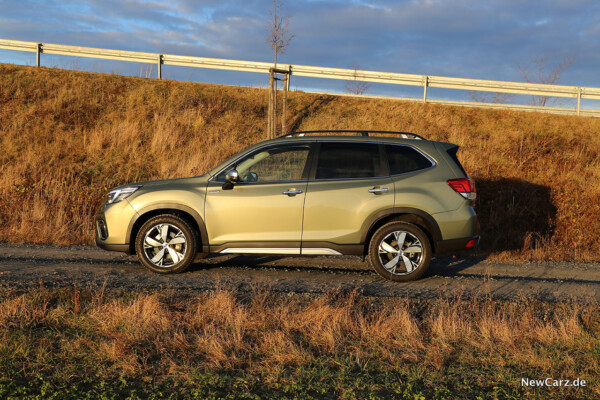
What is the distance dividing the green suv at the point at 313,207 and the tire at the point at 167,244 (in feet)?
0.04

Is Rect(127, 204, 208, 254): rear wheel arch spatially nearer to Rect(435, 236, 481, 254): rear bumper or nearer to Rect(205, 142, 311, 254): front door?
Rect(205, 142, 311, 254): front door

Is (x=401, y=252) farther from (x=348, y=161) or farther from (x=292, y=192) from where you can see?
(x=292, y=192)

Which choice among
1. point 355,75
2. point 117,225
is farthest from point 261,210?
point 355,75

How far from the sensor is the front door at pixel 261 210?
679cm

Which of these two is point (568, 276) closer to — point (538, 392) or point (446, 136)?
point (538, 392)

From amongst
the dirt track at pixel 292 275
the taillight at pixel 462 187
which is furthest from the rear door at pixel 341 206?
the taillight at pixel 462 187

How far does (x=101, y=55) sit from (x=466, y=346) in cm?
2046

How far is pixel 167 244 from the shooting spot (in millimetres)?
7012

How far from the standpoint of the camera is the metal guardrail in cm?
2027

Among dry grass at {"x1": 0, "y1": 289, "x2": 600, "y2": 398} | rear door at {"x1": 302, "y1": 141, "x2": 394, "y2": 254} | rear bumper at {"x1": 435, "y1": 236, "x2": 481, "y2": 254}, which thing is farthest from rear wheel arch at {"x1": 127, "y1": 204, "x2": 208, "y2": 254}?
rear bumper at {"x1": 435, "y1": 236, "x2": 481, "y2": 254}

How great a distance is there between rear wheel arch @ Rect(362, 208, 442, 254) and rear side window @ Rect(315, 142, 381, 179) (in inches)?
22.3

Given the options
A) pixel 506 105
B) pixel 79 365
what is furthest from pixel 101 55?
pixel 79 365

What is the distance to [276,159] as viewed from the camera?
23.0 ft

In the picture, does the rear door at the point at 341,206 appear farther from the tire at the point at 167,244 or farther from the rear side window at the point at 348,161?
the tire at the point at 167,244
